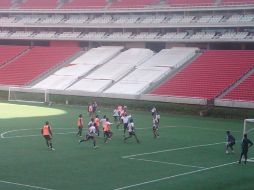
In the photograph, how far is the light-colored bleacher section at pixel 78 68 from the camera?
62.4m

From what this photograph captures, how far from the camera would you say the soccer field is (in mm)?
21203

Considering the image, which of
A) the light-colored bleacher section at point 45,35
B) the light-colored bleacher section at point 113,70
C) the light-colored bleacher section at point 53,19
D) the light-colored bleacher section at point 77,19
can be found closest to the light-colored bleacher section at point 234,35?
the light-colored bleacher section at point 113,70

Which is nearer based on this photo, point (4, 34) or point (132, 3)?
point (132, 3)

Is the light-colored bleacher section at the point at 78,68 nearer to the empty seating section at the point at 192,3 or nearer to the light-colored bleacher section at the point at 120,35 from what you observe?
the light-colored bleacher section at the point at 120,35

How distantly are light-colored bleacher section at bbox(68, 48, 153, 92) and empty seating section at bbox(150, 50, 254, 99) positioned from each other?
667cm

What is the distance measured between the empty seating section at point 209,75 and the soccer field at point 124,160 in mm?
11016

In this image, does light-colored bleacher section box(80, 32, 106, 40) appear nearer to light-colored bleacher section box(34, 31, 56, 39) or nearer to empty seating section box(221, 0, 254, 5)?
light-colored bleacher section box(34, 31, 56, 39)

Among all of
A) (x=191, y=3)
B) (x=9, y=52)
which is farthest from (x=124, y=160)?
(x=9, y=52)

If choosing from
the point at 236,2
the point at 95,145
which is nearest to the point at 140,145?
the point at 95,145

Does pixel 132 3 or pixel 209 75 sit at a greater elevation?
pixel 132 3

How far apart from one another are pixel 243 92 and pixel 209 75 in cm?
597

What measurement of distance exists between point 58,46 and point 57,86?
14.0 meters

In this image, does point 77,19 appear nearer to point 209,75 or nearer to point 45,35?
point 45,35

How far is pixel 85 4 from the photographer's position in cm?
7562
